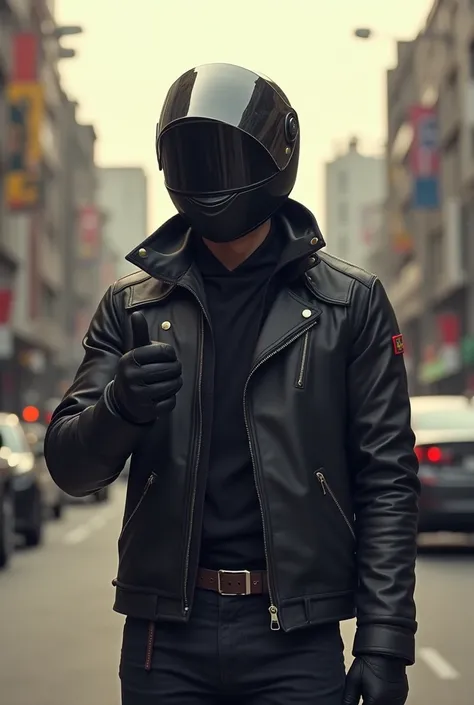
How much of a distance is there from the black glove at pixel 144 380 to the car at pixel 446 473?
13.3 meters

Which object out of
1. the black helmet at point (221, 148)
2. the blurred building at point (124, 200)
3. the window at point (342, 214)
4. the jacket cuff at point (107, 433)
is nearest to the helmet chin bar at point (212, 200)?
the black helmet at point (221, 148)

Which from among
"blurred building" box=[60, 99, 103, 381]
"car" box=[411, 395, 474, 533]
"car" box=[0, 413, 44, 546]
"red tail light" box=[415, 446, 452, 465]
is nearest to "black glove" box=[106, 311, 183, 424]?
"car" box=[411, 395, 474, 533]

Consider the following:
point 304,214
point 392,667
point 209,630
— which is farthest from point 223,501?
point 304,214

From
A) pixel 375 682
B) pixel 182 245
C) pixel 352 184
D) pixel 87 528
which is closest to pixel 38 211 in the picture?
pixel 87 528

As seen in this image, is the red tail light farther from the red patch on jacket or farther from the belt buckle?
the belt buckle

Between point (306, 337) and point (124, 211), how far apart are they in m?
166

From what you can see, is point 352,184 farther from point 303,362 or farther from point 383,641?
point 383,641

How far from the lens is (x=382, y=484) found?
3.27 metres

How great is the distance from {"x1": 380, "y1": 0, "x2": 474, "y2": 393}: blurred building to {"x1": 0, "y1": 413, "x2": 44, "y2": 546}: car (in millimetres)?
24613

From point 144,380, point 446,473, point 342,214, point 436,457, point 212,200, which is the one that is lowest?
point 446,473

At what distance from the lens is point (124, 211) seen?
169 m

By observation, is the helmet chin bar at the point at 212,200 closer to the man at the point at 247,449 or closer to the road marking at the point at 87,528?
the man at the point at 247,449

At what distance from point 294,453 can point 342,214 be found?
158073 millimetres

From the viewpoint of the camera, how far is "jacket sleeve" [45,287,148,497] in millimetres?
3137
